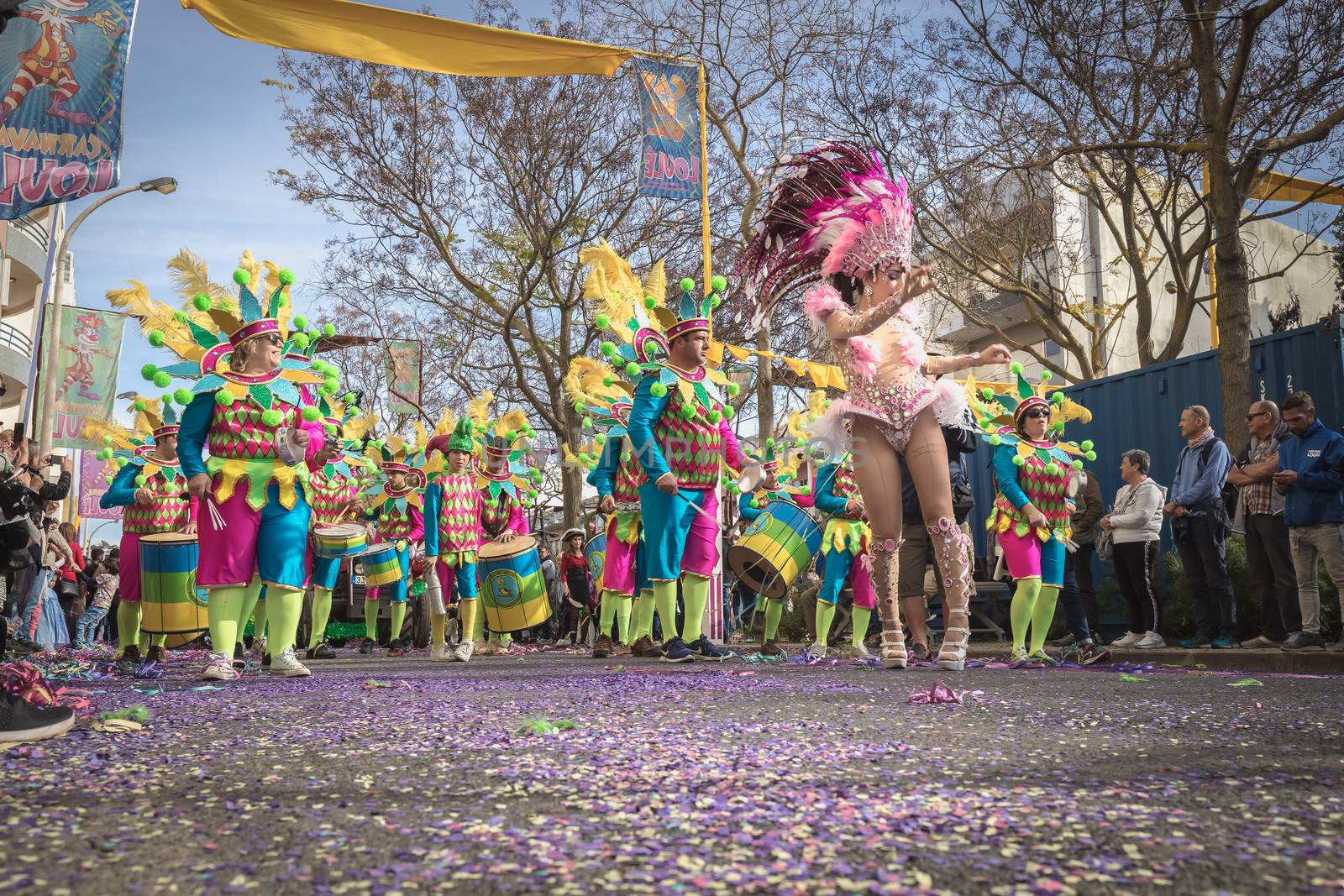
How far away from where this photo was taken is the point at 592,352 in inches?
859

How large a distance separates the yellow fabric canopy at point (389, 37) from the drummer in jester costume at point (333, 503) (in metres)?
3.36

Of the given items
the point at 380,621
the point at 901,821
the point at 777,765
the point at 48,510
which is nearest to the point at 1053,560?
the point at 777,765

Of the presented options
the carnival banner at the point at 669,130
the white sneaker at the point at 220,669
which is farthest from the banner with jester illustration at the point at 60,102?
the carnival banner at the point at 669,130

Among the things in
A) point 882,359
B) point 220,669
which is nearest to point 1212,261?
point 882,359

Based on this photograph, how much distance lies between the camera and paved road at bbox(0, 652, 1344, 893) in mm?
1689

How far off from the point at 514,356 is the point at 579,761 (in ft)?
60.4

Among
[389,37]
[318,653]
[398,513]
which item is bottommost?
[318,653]

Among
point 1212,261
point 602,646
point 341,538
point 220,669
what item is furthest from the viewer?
point 1212,261

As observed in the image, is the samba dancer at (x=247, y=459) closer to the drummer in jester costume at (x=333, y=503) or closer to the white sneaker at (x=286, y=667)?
the white sneaker at (x=286, y=667)

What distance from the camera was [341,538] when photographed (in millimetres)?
8719

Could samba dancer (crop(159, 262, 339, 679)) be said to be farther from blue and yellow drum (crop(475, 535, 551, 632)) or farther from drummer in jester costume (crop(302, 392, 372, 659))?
blue and yellow drum (crop(475, 535, 551, 632))

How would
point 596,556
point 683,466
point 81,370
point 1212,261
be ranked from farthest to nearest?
point 81,370
point 1212,261
point 596,556
point 683,466

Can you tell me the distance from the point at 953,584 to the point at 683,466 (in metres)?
2.13

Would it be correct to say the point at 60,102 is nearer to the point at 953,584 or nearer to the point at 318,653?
the point at 318,653
